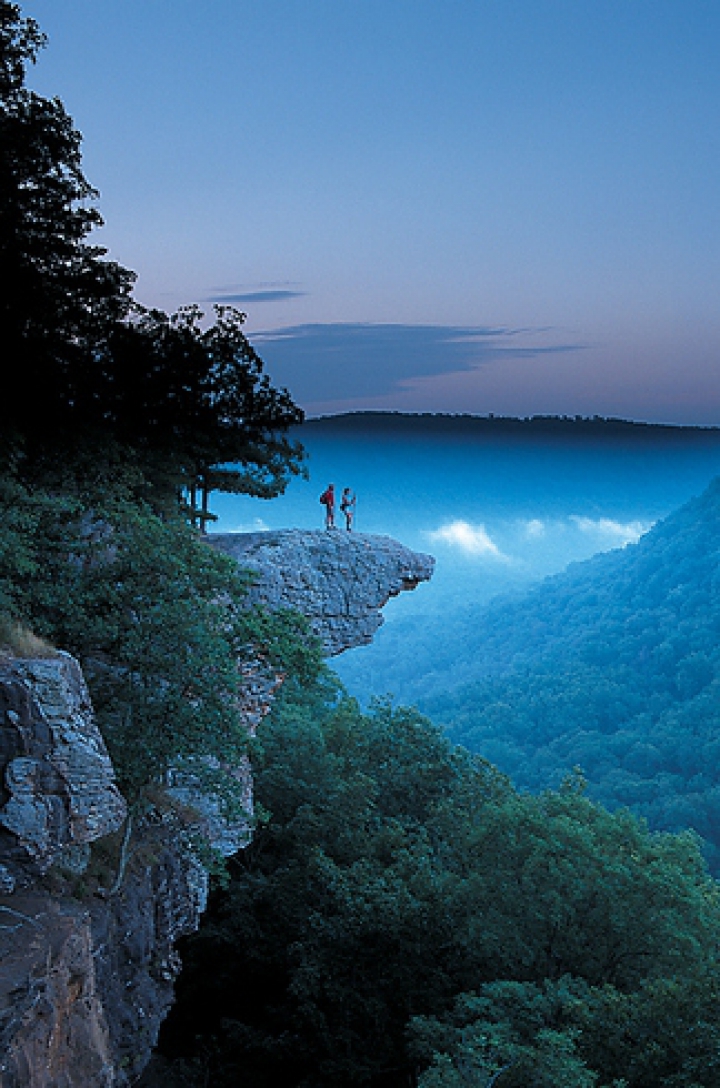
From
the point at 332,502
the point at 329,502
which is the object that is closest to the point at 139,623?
the point at 332,502

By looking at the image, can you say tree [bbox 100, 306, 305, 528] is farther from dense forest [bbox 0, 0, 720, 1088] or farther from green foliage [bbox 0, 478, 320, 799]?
green foliage [bbox 0, 478, 320, 799]

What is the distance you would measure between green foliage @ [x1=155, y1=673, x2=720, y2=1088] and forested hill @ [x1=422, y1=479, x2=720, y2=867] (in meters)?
35.2

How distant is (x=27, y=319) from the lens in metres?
17.0

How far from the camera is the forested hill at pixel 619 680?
214ft

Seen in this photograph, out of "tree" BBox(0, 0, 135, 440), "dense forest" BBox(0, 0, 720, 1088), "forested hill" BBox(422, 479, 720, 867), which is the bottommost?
"forested hill" BBox(422, 479, 720, 867)

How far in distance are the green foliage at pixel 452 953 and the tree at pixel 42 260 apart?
900 cm

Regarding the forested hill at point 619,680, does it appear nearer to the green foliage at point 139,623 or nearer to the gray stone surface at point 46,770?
the green foliage at point 139,623

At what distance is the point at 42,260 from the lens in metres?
17.5

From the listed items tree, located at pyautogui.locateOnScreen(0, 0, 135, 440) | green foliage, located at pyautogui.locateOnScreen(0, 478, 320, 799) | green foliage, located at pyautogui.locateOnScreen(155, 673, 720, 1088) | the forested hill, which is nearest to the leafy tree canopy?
tree, located at pyautogui.locateOnScreen(0, 0, 135, 440)

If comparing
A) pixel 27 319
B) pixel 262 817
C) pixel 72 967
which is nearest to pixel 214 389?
pixel 27 319

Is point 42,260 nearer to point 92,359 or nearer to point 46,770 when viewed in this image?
point 92,359

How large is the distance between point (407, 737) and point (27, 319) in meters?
18.2

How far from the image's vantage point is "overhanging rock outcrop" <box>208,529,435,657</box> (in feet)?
64.8

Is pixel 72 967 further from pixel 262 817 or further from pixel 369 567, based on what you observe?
pixel 369 567
